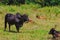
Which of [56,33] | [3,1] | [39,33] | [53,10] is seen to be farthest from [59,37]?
[3,1]

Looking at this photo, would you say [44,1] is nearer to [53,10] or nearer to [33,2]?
[33,2]

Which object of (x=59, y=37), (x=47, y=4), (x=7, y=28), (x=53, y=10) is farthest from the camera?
(x=47, y=4)

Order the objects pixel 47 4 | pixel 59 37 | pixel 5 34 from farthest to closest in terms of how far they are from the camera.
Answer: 1. pixel 47 4
2. pixel 5 34
3. pixel 59 37

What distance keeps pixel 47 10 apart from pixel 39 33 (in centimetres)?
1093

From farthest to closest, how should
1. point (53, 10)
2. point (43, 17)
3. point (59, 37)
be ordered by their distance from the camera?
point (53, 10), point (43, 17), point (59, 37)

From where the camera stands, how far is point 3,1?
31.5 meters

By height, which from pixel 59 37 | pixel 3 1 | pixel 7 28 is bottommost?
pixel 3 1

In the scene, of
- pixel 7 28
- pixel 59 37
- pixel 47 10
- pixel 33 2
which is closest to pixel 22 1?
pixel 33 2

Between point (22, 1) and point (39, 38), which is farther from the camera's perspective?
point (22, 1)

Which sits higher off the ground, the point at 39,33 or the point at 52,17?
the point at 39,33

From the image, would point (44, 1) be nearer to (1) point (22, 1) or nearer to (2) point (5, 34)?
(1) point (22, 1)

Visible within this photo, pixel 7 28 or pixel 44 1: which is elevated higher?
pixel 7 28

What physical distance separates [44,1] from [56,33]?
1805 cm

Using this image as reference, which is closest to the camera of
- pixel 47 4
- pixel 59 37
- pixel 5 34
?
pixel 59 37
